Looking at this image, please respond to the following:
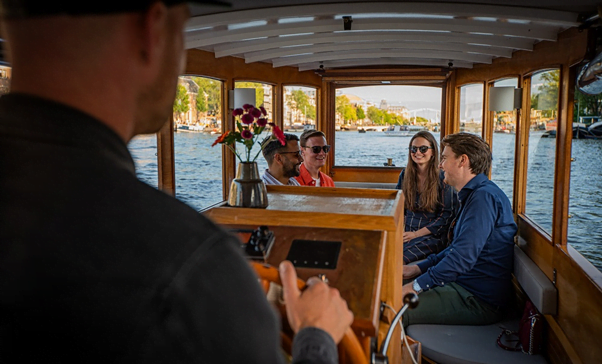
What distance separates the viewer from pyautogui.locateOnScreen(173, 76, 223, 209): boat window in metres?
4.98

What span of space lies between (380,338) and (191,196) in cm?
414

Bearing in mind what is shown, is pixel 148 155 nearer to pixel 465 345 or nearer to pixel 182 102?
pixel 182 102

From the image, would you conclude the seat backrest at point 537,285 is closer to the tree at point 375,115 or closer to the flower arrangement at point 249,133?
the flower arrangement at point 249,133

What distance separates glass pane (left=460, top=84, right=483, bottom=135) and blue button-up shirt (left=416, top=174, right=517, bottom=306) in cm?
300

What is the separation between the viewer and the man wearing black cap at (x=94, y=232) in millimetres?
576

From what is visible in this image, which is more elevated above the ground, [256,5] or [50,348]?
[256,5]

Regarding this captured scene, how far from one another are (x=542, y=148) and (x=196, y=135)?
3246mm

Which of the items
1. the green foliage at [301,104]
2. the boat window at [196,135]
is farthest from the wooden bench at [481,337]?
the green foliage at [301,104]

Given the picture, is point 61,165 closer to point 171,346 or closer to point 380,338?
point 171,346

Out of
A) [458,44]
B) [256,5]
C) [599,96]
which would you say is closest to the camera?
[599,96]

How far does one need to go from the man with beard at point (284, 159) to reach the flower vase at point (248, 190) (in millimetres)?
1986

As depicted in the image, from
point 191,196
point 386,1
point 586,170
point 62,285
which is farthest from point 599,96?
point 191,196

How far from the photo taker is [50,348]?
60cm

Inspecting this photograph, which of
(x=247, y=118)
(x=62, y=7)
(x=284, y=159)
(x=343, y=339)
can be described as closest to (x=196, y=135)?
Result: (x=284, y=159)
